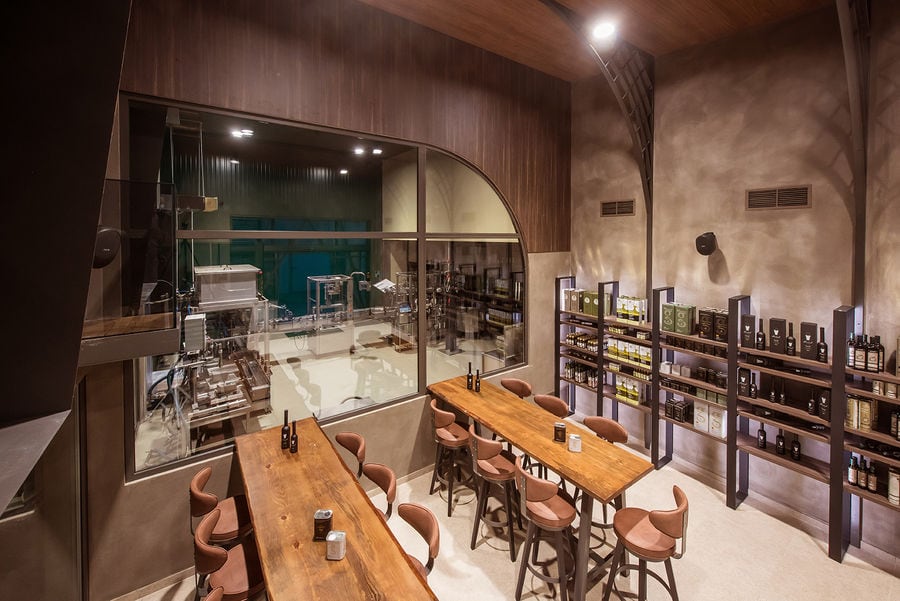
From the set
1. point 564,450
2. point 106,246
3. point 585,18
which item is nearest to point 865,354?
point 564,450

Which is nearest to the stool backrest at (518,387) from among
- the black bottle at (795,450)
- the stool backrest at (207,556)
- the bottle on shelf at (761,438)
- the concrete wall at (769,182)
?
the concrete wall at (769,182)

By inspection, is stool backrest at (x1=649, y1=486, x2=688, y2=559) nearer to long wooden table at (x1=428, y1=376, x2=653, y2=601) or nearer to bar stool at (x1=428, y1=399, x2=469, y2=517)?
long wooden table at (x1=428, y1=376, x2=653, y2=601)

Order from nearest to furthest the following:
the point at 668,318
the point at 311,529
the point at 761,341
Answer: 1. the point at 311,529
2. the point at 761,341
3. the point at 668,318

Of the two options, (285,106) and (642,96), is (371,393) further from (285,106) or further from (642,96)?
(642,96)

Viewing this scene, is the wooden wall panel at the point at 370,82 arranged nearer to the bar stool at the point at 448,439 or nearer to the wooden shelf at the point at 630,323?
the wooden shelf at the point at 630,323

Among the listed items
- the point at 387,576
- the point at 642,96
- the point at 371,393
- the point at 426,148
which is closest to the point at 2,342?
the point at 387,576

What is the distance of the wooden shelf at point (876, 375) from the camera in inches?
126

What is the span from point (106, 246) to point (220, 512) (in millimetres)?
1784

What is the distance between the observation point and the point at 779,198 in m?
4.08

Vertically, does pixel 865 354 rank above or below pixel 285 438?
above

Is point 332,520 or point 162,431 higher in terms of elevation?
point 162,431

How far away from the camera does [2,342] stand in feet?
3.33

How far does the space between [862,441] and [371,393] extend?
4.35 meters

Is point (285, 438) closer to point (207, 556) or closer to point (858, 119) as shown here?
point (207, 556)
